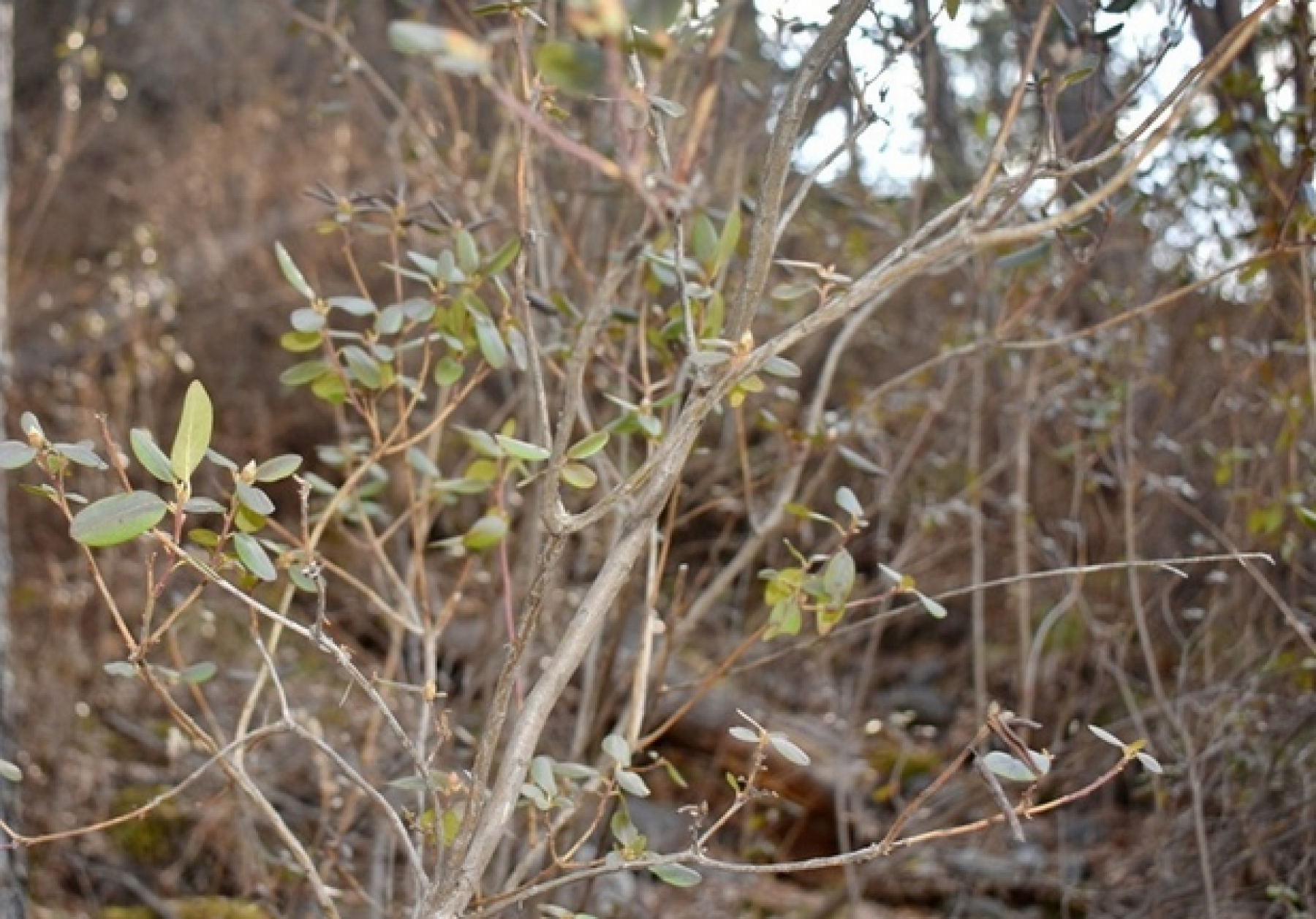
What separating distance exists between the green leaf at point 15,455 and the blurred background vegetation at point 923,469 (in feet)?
2.24

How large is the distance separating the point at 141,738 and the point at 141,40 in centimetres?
648

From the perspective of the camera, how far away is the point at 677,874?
1.55m

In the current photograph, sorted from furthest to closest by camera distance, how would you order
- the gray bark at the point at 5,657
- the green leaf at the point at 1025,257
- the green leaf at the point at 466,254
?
the gray bark at the point at 5,657 → the green leaf at the point at 1025,257 → the green leaf at the point at 466,254

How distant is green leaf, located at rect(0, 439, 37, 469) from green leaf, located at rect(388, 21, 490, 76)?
58cm

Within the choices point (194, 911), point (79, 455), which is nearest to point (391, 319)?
point (79, 455)

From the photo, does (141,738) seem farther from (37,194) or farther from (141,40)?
(141,40)

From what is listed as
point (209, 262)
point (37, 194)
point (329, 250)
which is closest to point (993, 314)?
point (329, 250)

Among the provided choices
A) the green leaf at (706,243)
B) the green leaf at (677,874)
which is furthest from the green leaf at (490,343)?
the green leaf at (677,874)

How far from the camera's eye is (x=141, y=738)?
4617mm

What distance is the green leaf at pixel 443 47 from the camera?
2.99ft

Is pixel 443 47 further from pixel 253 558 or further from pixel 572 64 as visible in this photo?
pixel 253 558

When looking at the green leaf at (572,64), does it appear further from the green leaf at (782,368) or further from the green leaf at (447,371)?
the green leaf at (447,371)

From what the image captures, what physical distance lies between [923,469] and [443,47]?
149 inches

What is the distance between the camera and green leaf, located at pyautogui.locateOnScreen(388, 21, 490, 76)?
0.91m
